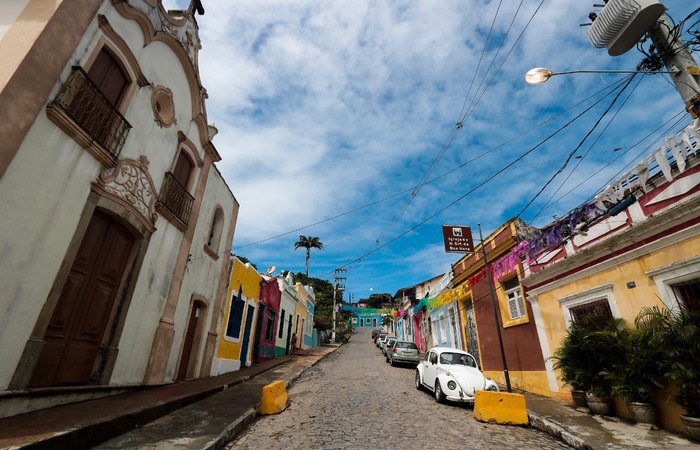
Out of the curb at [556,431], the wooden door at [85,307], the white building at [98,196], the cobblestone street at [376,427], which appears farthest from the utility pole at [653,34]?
the wooden door at [85,307]

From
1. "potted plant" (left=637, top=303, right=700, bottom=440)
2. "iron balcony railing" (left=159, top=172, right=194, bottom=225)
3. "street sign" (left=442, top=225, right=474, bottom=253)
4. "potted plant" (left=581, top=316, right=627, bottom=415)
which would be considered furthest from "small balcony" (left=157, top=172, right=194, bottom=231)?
"potted plant" (left=637, top=303, right=700, bottom=440)

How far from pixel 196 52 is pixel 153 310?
26.5ft

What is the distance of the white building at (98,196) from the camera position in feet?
16.4

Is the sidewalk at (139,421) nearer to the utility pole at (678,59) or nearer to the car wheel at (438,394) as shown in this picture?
the car wheel at (438,394)

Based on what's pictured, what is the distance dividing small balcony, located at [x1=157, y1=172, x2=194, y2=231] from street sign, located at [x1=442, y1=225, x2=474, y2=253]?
8796 millimetres

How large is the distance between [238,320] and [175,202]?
22.1ft

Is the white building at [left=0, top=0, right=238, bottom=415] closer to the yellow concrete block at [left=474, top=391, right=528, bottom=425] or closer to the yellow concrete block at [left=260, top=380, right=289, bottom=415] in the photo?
the yellow concrete block at [left=260, top=380, right=289, bottom=415]

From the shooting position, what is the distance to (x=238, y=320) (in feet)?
45.9

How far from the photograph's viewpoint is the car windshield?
32.7ft

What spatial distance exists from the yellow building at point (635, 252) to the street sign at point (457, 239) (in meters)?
2.96

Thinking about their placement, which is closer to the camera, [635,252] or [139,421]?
[139,421]

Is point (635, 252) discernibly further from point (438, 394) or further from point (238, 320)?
point (238, 320)

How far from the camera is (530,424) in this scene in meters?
6.92

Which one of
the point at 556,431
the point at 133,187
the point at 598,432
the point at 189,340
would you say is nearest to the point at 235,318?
the point at 189,340
